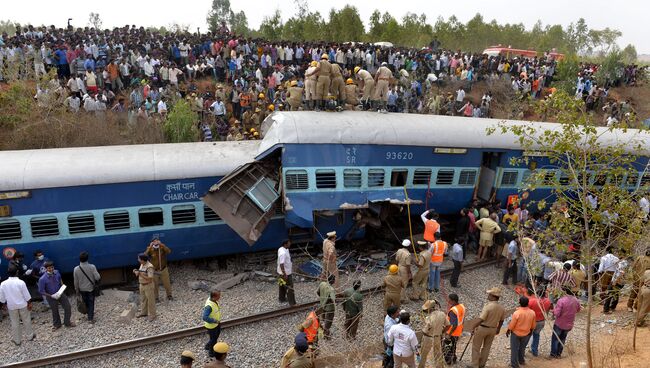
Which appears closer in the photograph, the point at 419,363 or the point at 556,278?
the point at 419,363

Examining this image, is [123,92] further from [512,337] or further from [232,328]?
[512,337]

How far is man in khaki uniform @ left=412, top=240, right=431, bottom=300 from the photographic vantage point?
10.6 metres

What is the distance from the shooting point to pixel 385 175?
12.5 metres

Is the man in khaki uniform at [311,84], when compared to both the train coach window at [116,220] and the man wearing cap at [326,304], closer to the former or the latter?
the train coach window at [116,220]

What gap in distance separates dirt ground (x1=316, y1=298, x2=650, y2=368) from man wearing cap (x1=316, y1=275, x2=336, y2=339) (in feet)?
2.23

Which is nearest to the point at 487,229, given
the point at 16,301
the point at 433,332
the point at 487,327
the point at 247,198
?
the point at 487,327

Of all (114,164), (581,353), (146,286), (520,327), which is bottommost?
(581,353)

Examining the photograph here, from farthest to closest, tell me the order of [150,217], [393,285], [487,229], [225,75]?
1. [225,75]
2. [487,229]
3. [150,217]
4. [393,285]

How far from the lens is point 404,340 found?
7.50m

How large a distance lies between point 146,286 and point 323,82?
6.73 metres

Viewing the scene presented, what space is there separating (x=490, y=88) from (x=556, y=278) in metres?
18.8

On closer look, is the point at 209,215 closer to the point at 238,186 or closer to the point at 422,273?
the point at 238,186

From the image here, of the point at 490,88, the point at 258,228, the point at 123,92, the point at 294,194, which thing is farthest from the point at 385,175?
the point at 490,88

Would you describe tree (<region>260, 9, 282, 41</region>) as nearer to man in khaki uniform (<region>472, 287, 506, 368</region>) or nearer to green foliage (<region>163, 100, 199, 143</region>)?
green foliage (<region>163, 100, 199, 143</region>)
